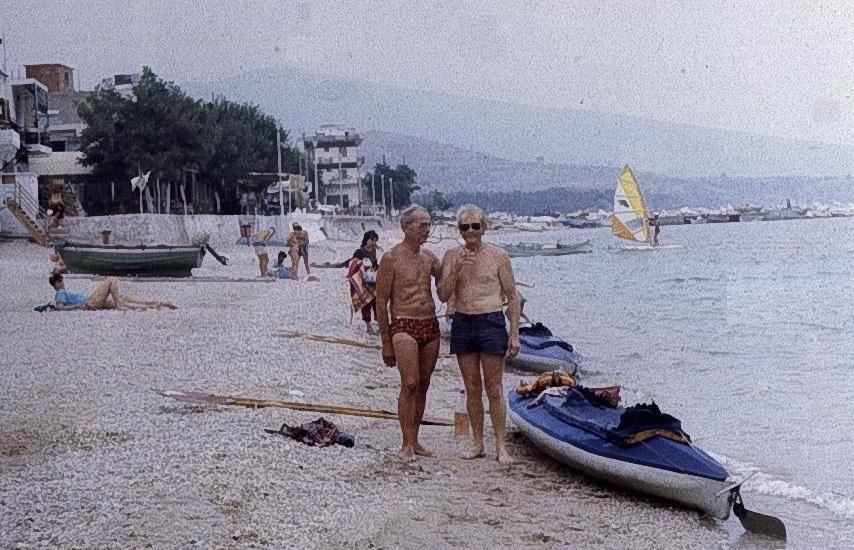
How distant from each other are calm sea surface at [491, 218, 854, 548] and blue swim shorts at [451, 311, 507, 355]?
6.43 ft

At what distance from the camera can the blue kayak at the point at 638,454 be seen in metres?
6.54

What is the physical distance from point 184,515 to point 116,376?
195 inches

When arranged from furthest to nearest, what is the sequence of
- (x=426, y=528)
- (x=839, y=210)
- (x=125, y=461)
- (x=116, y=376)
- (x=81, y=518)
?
(x=839, y=210) → (x=116, y=376) → (x=125, y=461) → (x=426, y=528) → (x=81, y=518)

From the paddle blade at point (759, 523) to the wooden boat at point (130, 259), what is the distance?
20.4 meters

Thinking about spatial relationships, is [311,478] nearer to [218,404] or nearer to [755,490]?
[218,404]

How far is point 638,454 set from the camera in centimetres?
676

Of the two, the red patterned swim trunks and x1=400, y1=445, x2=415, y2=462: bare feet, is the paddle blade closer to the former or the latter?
x1=400, y1=445, x2=415, y2=462: bare feet

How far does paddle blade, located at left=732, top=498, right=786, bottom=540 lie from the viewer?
6.57 m

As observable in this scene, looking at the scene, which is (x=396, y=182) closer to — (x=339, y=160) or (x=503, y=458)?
(x=339, y=160)

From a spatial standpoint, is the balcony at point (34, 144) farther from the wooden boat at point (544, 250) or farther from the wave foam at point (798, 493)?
the wave foam at point (798, 493)

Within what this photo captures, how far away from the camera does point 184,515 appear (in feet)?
17.8

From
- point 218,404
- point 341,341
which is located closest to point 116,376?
point 218,404

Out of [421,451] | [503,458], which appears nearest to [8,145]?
[421,451]

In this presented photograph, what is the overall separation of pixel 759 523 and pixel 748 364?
1123 cm
